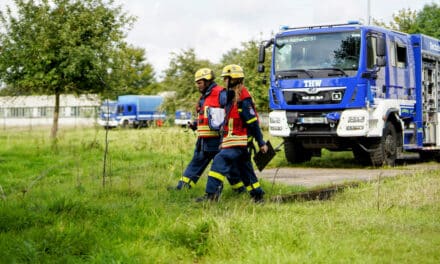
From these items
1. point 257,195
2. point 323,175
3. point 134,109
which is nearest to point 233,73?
point 257,195

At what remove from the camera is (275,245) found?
6.37 m

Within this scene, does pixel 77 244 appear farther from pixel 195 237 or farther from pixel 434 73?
pixel 434 73

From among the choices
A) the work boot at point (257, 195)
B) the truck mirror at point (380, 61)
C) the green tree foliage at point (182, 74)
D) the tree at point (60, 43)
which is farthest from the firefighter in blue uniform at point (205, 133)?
the green tree foliage at point (182, 74)

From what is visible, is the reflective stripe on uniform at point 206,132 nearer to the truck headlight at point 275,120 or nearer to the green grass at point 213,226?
the green grass at point 213,226

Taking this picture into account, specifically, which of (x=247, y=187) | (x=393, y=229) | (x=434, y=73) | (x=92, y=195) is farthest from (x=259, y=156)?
(x=434, y=73)

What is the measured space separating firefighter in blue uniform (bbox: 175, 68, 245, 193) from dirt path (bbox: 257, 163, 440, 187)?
2.41 m

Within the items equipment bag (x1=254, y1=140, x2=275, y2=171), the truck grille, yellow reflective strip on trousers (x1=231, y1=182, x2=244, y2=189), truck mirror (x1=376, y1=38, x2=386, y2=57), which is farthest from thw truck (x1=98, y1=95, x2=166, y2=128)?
equipment bag (x1=254, y1=140, x2=275, y2=171)

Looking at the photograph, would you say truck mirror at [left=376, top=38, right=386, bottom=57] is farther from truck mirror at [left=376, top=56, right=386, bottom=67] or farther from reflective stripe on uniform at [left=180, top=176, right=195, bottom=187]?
reflective stripe on uniform at [left=180, top=176, right=195, bottom=187]

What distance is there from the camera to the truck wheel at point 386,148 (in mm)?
16500

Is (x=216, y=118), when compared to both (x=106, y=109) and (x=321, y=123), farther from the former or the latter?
(x=106, y=109)

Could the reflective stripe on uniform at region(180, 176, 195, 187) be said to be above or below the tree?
below

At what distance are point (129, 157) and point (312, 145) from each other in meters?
4.79

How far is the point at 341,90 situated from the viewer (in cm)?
1563

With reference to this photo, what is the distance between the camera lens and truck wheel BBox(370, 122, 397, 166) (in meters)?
16.5
